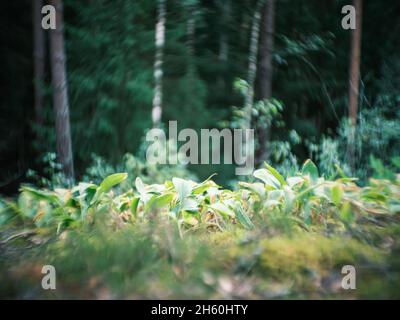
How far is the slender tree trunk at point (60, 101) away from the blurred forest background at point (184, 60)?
2 cm

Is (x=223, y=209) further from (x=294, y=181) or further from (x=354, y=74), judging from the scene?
(x=354, y=74)

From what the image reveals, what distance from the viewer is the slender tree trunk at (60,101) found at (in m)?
4.15

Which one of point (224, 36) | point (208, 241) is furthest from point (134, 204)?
point (224, 36)

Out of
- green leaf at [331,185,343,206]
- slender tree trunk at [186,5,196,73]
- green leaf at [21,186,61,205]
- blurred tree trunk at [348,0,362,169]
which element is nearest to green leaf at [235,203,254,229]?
green leaf at [331,185,343,206]

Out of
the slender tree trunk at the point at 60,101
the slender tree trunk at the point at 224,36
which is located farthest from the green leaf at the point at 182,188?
the slender tree trunk at the point at 224,36

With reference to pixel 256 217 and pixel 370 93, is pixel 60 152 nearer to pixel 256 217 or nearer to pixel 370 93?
pixel 256 217

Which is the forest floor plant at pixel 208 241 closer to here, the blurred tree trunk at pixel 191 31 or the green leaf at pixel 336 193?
the green leaf at pixel 336 193

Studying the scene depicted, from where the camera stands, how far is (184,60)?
21.9 feet

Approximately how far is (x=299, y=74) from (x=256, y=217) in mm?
4160

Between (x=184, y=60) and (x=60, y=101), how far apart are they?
316cm

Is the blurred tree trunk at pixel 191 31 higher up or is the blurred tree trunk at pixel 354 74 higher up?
the blurred tree trunk at pixel 191 31

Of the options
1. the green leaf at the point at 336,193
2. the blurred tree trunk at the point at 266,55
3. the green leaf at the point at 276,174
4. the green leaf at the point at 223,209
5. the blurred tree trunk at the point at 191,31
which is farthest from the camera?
the blurred tree trunk at the point at 191,31

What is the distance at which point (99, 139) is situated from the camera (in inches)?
209

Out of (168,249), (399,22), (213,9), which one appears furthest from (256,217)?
(399,22)
